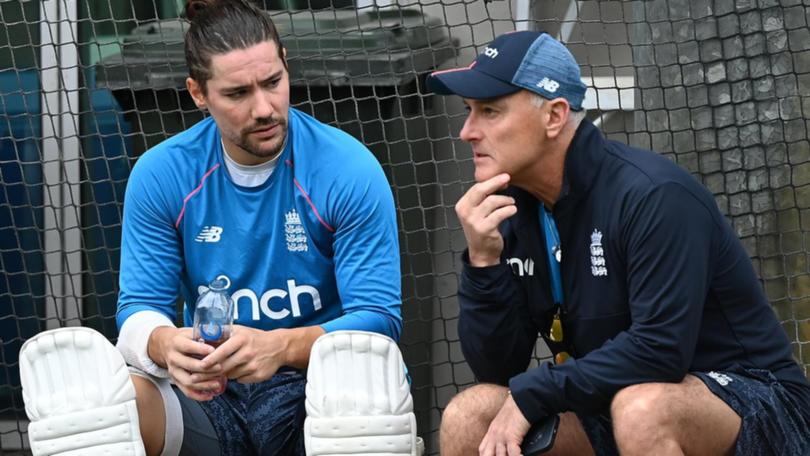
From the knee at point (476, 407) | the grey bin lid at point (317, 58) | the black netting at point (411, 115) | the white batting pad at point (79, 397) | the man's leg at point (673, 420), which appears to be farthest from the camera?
the grey bin lid at point (317, 58)

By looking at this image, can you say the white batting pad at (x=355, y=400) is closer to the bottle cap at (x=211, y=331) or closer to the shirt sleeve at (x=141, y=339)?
the bottle cap at (x=211, y=331)

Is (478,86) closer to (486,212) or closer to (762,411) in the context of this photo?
(486,212)

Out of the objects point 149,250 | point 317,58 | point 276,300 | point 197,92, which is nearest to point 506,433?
point 276,300

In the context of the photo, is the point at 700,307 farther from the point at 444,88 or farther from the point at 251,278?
the point at 251,278

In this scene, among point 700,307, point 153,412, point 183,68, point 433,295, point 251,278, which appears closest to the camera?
point 700,307

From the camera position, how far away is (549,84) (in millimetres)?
3037

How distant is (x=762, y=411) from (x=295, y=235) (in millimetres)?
1213

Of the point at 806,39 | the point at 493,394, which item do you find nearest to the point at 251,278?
the point at 493,394

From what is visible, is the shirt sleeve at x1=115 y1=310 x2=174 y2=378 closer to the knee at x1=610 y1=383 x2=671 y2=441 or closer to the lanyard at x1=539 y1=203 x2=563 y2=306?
the lanyard at x1=539 y1=203 x2=563 y2=306

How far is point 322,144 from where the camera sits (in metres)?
3.42

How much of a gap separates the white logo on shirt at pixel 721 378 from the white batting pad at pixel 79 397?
1.28m

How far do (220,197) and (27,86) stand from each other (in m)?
1.73

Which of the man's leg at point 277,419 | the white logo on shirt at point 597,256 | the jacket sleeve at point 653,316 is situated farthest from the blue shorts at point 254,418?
the white logo on shirt at point 597,256

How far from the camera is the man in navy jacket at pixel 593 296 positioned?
286cm
